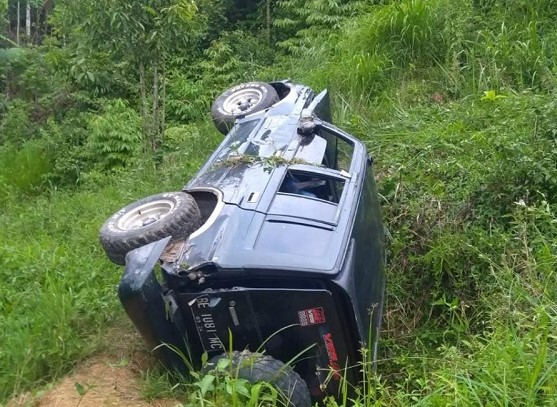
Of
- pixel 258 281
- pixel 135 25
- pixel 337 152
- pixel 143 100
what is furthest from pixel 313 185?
pixel 143 100

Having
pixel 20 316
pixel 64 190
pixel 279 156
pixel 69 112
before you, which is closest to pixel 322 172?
pixel 279 156

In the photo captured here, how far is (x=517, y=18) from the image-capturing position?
7984 millimetres

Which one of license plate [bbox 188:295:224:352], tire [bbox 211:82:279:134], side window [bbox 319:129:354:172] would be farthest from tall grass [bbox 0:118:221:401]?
side window [bbox 319:129:354:172]

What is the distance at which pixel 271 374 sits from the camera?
125 inches

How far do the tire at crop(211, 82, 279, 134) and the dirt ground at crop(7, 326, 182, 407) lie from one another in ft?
8.86

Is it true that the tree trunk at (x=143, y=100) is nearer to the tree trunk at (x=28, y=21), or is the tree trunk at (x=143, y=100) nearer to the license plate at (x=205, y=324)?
the license plate at (x=205, y=324)

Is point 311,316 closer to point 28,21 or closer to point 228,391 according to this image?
point 228,391

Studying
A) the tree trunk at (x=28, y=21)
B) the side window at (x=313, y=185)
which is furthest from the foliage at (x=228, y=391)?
the tree trunk at (x=28, y=21)

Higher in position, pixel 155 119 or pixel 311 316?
pixel 311 316

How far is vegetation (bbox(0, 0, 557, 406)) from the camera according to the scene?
3.63m

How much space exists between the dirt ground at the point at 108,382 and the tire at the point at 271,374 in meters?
0.35

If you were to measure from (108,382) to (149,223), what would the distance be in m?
0.89

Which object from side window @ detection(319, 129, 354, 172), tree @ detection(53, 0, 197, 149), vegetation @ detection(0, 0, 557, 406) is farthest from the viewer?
tree @ detection(53, 0, 197, 149)

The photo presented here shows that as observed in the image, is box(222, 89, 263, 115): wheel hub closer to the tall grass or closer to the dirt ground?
the tall grass
